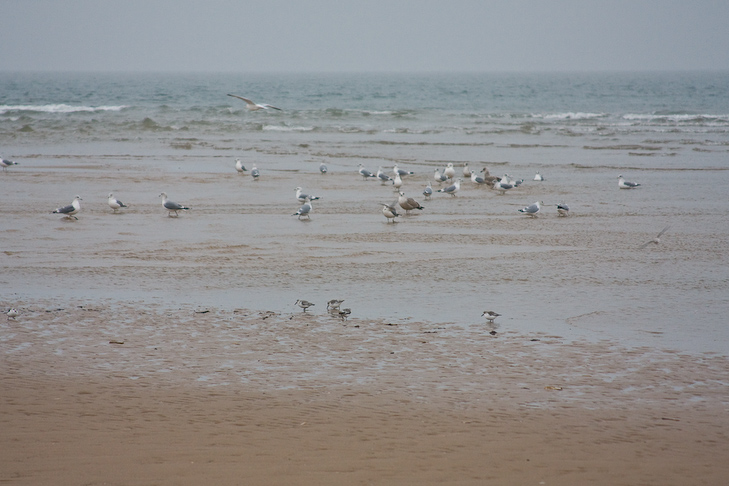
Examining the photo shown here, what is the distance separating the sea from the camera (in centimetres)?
806

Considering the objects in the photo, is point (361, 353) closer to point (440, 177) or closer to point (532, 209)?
point (532, 209)

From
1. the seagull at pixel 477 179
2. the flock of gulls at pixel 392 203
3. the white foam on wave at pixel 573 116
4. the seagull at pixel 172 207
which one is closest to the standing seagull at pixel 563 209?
the flock of gulls at pixel 392 203

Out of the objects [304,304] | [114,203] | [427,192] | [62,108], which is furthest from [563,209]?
[62,108]

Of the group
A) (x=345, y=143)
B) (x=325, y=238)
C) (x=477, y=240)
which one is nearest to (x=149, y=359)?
(x=325, y=238)

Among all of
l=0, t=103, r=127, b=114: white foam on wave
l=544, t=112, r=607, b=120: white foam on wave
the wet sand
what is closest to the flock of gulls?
the wet sand

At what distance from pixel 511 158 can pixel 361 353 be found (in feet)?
60.0

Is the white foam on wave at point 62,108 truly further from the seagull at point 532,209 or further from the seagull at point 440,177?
the seagull at point 532,209

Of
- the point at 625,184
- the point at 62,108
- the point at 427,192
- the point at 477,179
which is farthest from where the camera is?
the point at 62,108

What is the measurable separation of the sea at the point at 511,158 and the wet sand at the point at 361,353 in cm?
8

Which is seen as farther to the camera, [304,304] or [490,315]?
[304,304]

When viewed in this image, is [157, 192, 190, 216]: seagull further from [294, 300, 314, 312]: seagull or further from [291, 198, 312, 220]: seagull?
[294, 300, 314, 312]: seagull

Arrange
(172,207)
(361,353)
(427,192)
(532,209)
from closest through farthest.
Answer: (361,353)
(172,207)
(532,209)
(427,192)

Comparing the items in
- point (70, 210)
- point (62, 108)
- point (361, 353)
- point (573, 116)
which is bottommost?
point (361, 353)

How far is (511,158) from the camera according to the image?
929 inches
